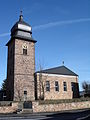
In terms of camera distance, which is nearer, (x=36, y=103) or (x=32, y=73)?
(x=36, y=103)

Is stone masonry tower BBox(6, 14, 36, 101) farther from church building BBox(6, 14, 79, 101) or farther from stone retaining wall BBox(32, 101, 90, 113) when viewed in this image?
stone retaining wall BBox(32, 101, 90, 113)

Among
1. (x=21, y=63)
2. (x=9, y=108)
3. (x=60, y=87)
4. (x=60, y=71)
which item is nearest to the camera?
(x=9, y=108)

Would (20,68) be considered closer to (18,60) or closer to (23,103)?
(18,60)

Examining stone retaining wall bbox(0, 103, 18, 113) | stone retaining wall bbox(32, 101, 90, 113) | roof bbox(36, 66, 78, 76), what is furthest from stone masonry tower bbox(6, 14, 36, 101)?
stone retaining wall bbox(32, 101, 90, 113)

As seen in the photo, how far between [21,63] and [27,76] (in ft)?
9.86

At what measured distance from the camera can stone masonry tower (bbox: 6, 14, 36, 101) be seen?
115 feet

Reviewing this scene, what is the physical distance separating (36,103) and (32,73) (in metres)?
12.7

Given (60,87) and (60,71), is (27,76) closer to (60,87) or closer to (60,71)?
(60,87)

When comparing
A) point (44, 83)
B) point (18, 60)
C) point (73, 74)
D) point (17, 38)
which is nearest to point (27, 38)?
point (17, 38)

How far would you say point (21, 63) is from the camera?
36.7 meters

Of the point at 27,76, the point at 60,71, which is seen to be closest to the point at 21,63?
the point at 27,76

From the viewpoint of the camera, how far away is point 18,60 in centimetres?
3647

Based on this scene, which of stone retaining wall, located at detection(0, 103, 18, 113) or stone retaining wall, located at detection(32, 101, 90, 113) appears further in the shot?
stone retaining wall, located at detection(32, 101, 90, 113)

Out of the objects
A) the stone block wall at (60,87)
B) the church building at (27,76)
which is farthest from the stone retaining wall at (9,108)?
the stone block wall at (60,87)
